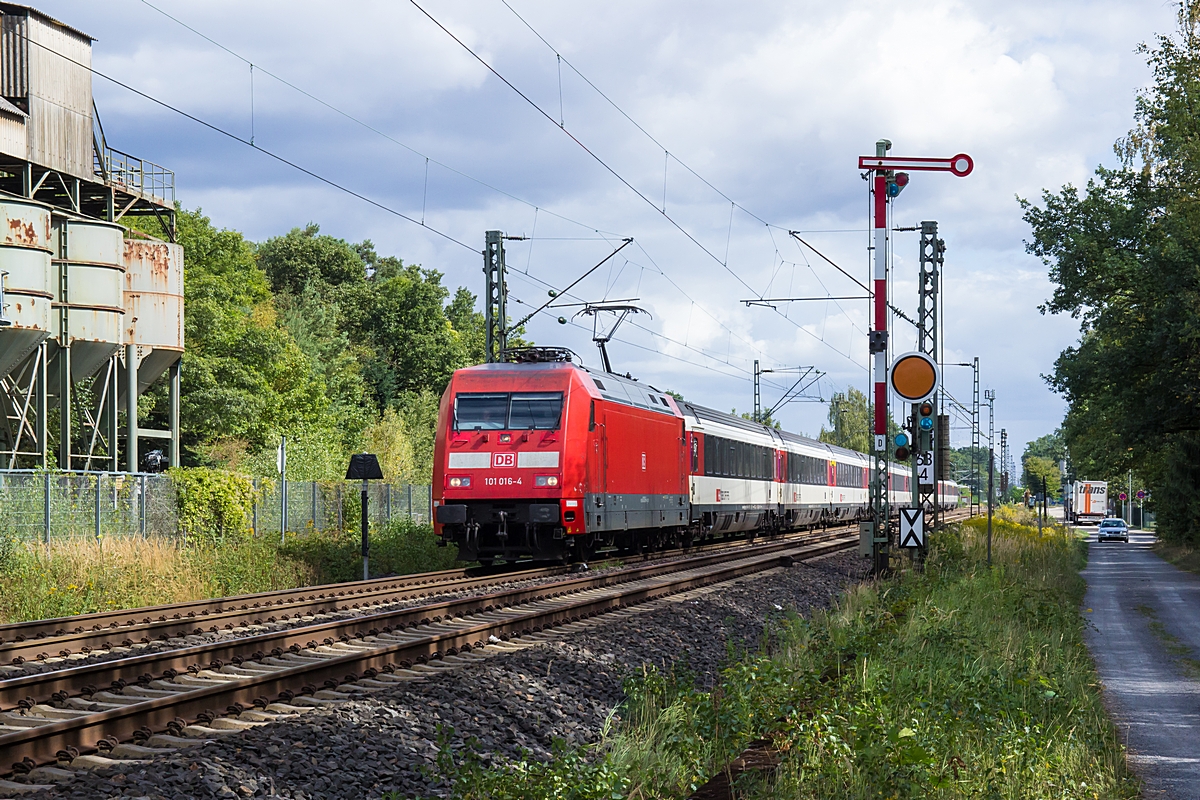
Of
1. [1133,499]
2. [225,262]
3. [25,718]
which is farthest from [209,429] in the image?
[1133,499]

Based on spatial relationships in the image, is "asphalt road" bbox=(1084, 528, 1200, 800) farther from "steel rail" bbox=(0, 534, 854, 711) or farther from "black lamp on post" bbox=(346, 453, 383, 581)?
"black lamp on post" bbox=(346, 453, 383, 581)

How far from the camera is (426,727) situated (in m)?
8.68

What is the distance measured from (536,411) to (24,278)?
15240mm

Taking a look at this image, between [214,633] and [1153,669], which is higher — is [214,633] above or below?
above

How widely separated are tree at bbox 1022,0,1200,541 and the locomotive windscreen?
55.5 feet

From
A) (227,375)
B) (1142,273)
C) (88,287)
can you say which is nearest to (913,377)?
(1142,273)

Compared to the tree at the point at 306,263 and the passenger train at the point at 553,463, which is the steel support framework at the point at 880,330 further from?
the tree at the point at 306,263

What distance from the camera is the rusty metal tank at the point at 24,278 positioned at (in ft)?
99.6

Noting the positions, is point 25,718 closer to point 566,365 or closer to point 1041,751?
point 1041,751

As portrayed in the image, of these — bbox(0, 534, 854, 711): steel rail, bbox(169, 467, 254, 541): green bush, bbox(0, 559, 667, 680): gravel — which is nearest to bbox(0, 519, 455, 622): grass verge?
bbox(169, 467, 254, 541): green bush

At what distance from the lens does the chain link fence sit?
20.3 meters

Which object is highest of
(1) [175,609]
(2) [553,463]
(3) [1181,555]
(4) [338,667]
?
(2) [553,463]

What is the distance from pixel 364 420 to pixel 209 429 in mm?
14027

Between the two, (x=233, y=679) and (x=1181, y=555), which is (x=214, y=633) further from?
(x=1181, y=555)
